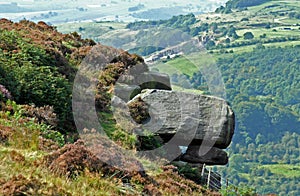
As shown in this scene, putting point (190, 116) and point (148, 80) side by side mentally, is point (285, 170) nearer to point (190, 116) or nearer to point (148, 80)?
point (148, 80)

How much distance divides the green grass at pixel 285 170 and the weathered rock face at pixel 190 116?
86.1 m

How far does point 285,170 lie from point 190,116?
304 feet

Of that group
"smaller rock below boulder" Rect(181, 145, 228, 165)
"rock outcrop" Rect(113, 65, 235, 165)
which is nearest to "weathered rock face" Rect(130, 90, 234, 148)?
"rock outcrop" Rect(113, 65, 235, 165)

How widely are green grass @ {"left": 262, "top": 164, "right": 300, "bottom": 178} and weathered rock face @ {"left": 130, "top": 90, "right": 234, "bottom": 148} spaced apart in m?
86.1

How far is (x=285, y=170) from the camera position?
10369 cm

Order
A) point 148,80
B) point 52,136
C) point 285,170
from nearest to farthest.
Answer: point 52,136
point 148,80
point 285,170

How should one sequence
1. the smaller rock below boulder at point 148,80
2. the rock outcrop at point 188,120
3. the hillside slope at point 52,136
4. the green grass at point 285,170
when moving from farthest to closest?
the green grass at point 285,170
the smaller rock below boulder at point 148,80
the rock outcrop at point 188,120
the hillside slope at point 52,136

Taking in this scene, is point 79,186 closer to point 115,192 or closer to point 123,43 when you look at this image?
point 115,192

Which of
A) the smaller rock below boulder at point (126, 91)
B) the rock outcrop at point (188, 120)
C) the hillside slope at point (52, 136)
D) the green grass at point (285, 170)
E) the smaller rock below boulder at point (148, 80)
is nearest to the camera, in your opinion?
the hillside slope at point (52, 136)

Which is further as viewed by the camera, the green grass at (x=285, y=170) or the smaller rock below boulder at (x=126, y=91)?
the green grass at (x=285, y=170)

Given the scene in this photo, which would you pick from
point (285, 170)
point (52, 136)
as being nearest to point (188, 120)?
point (52, 136)

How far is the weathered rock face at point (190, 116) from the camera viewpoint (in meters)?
15.9

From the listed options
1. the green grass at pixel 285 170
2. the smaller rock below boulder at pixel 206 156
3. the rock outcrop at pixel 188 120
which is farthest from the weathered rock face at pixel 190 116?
the green grass at pixel 285 170

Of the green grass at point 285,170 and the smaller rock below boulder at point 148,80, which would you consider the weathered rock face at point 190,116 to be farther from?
the green grass at point 285,170
